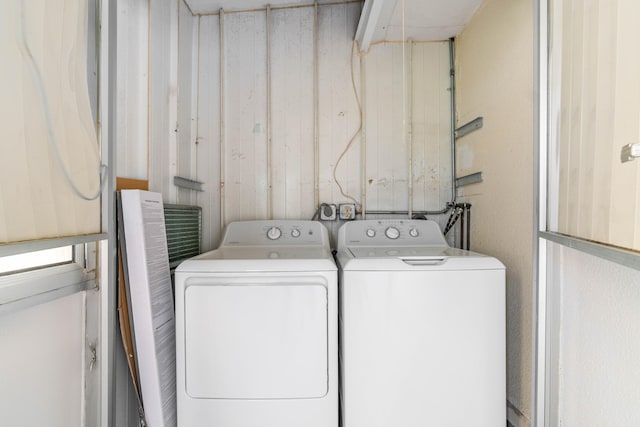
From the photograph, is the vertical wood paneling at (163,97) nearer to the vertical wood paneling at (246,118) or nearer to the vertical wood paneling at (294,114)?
the vertical wood paneling at (246,118)

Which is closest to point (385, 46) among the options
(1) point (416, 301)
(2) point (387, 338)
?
(1) point (416, 301)

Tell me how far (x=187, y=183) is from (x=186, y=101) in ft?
1.84

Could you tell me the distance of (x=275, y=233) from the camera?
177cm

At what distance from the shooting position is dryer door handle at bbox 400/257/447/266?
1.20 metres

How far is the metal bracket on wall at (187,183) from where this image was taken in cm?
174

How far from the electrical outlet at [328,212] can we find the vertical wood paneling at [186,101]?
0.89 metres

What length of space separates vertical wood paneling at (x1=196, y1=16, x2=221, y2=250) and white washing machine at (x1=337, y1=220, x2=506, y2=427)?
4.10 feet

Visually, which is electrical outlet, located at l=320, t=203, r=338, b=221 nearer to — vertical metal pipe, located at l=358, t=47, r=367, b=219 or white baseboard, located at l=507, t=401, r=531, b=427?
vertical metal pipe, located at l=358, t=47, r=367, b=219

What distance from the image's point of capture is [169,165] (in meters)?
1.71

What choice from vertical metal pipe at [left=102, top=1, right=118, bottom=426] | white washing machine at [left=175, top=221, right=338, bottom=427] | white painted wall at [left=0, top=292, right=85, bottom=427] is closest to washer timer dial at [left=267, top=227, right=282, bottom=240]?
white washing machine at [left=175, top=221, right=338, bottom=427]

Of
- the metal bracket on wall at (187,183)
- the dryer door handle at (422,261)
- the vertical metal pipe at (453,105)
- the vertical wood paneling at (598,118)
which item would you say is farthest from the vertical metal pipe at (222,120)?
the vertical wood paneling at (598,118)

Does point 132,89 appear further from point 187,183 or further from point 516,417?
point 516,417

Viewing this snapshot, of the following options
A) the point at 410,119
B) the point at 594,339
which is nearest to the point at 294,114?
the point at 410,119

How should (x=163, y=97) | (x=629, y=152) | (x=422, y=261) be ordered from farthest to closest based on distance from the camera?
(x=163, y=97)
(x=422, y=261)
(x=629, y=152)
